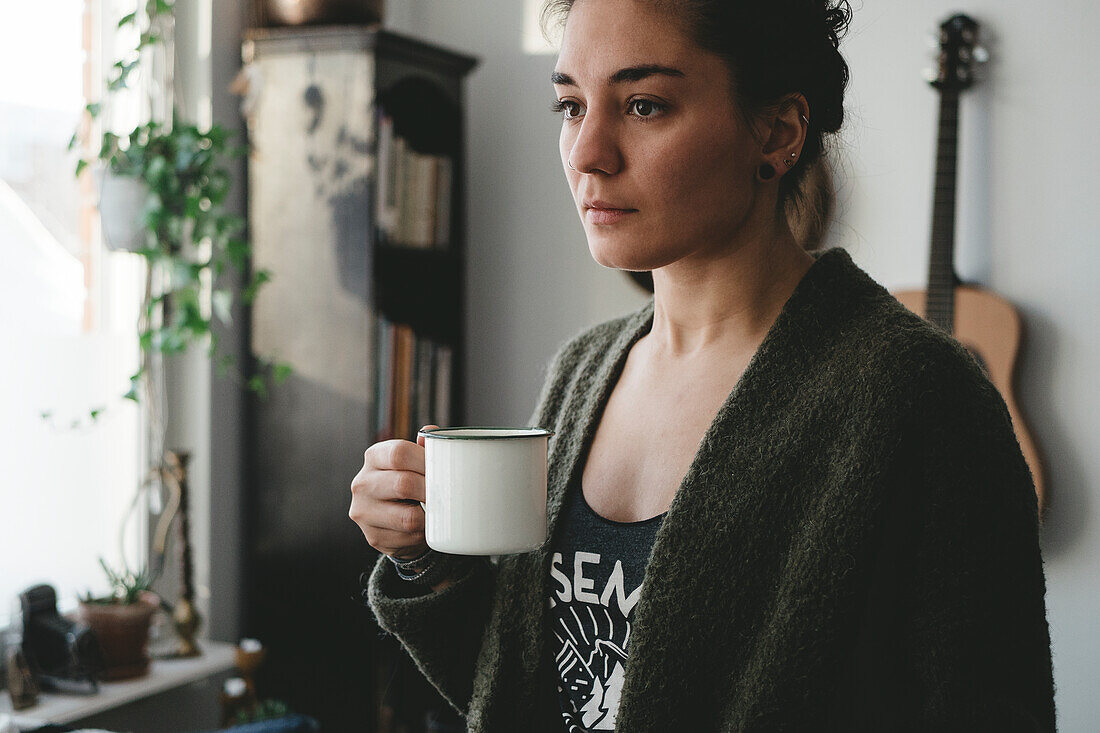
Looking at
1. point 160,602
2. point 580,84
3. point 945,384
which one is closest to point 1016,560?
point 945,384

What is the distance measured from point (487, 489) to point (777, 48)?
477mm

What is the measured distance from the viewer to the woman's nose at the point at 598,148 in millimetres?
863

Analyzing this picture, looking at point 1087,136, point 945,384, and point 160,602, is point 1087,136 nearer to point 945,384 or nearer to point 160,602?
point 945,384

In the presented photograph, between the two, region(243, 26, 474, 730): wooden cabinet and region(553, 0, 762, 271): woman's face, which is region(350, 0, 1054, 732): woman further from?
region(243, 26, 474, 730): wooden cabinet

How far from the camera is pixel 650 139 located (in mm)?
861

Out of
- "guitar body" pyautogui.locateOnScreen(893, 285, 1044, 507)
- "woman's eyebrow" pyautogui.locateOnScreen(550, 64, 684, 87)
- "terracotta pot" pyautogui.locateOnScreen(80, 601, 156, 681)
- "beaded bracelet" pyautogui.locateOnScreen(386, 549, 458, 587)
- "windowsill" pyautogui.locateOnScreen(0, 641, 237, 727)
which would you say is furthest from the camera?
"guitar body" pyautogui.locateOnScreen(893, 285, 1044, 507)

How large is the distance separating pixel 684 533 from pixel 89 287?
184 centimetres

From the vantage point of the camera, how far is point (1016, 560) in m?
0.75

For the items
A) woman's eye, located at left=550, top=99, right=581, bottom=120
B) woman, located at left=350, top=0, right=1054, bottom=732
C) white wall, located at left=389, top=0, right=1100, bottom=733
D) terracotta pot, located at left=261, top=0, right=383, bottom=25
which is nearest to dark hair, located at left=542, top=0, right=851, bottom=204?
woman, located at left=350, top=0, right=1054, bottom=732

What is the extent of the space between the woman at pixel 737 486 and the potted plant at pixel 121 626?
3.81 ft

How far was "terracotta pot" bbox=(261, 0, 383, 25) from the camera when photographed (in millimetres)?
2311

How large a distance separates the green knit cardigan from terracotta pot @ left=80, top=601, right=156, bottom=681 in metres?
1.46

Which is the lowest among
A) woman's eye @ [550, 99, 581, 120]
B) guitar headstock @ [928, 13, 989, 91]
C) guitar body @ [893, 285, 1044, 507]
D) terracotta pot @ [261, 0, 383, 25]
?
guitar body @ [893, 285, 1044, 507]

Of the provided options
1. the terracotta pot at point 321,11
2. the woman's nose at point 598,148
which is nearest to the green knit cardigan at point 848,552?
the woman's nose at point 598,148
